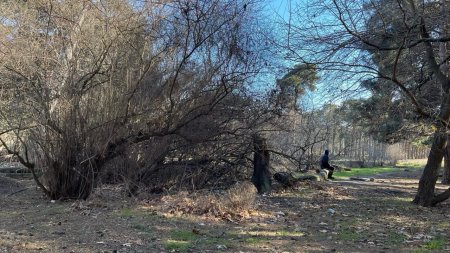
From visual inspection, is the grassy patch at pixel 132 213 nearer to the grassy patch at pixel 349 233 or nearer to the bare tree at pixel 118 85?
the bare tree at pixel 118 85

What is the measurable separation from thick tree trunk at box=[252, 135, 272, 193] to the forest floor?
938mm

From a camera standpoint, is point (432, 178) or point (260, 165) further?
point (260, 165)

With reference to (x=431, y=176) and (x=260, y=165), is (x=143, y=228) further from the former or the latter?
(x=431, y=176)

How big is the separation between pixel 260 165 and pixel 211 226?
519 centimetres

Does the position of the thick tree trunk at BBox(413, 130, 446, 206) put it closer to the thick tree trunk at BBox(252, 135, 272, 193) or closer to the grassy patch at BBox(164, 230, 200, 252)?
the thick tree trunk at BBox(252, 135, 272, 193)

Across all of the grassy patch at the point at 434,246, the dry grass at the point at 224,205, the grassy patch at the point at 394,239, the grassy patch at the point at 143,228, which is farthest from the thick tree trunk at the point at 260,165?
the grassy patch at the point at 434,246

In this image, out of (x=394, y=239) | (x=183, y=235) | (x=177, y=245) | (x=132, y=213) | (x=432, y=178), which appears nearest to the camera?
(x=177, y=245)

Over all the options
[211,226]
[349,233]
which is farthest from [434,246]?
[211,226]

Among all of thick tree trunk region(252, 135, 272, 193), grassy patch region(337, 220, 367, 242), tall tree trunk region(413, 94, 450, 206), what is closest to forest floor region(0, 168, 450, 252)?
grassy patch region(337, 220, 367, 242)

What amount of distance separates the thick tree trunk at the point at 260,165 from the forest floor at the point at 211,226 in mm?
938

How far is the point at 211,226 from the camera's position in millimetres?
7953

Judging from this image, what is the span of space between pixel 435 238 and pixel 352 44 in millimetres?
4375

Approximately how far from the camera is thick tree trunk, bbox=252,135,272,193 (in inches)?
508

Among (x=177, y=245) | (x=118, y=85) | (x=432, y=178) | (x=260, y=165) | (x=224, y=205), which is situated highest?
(x=118, y=85)
